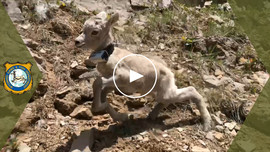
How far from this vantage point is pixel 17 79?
4.29m

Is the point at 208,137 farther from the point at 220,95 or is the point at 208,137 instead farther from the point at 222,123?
the point at 220,95

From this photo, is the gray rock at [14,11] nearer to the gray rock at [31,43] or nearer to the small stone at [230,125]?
the gray rock at [31,43]

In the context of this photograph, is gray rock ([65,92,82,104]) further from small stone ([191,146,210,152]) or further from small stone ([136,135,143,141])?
small stone ([191,146,210,152])

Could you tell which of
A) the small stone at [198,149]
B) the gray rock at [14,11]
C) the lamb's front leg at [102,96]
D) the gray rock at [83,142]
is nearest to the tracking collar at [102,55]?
the lamb's front leg at [102,96]

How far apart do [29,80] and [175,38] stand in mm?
3406

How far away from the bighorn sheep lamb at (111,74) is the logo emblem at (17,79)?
4.13ft

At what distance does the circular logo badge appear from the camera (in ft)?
14.0

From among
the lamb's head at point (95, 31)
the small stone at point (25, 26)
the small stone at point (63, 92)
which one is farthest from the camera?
the small stone at point (25, 26)

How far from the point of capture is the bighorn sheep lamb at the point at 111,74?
368 cm

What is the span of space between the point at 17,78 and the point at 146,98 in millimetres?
2125

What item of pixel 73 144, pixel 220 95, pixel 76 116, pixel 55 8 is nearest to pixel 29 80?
pixel 76 116

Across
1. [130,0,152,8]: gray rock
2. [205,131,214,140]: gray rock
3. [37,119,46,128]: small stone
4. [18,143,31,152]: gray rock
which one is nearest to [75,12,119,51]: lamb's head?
[37,119,46,128]: small stone

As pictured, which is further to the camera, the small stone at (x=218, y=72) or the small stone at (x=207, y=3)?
the small stone at (x=207, y=3)

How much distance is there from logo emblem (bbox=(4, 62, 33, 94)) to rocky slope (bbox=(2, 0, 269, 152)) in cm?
25
